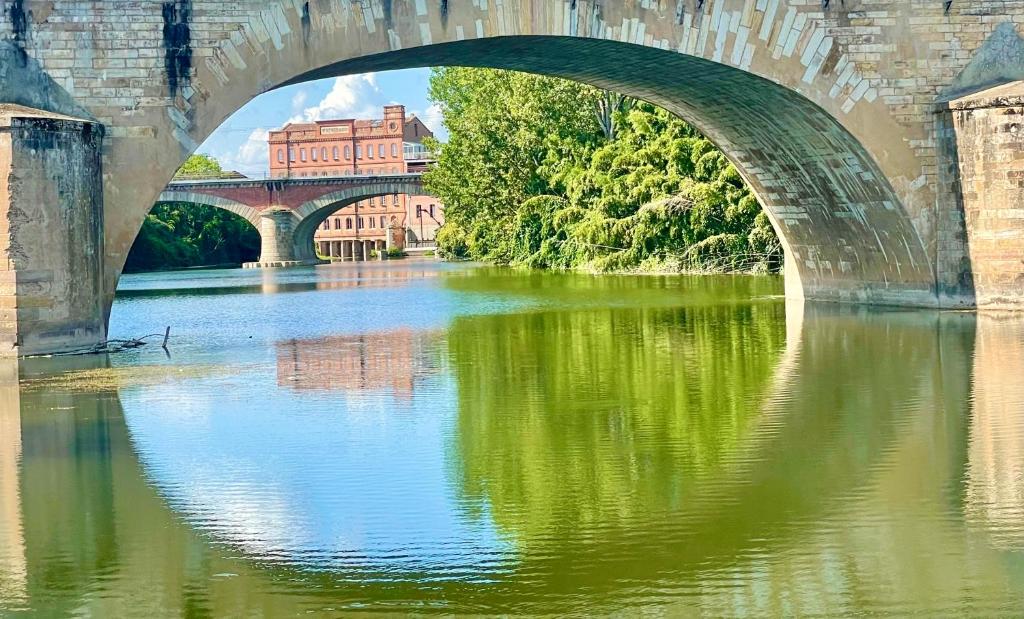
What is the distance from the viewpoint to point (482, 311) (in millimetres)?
26266

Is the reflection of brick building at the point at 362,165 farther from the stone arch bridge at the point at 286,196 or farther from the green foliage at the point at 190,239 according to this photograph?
the stone arch bridge at the point at 286,196

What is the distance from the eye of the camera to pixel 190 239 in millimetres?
76875

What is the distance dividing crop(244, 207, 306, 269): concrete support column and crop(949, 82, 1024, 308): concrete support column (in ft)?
167

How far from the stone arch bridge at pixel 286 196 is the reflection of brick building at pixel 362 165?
138 feet

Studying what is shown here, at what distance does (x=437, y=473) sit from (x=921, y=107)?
509 inches

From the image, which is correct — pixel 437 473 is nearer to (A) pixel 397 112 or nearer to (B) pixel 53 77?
(B) pixel 53 77

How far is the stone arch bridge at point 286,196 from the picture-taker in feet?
227

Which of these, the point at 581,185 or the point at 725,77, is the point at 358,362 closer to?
the point at 725,77

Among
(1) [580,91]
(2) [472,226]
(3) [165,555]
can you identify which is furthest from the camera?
(2) [472,226]

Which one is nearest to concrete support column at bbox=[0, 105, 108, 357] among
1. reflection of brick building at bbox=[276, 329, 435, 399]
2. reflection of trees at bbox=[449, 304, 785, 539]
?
reflection of brick building at bbox=[276, 329, 435, 399]

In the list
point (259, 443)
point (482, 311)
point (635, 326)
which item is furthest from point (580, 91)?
point (259, 443)

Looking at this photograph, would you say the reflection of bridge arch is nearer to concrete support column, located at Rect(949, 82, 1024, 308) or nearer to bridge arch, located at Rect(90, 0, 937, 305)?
bridge arch, located at Rect(90, 0, 937, 305)

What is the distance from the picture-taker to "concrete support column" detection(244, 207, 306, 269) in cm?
6875

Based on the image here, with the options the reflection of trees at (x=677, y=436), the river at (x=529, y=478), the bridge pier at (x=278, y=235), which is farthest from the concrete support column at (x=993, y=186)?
the bridge pier at (x=278, y=235)
